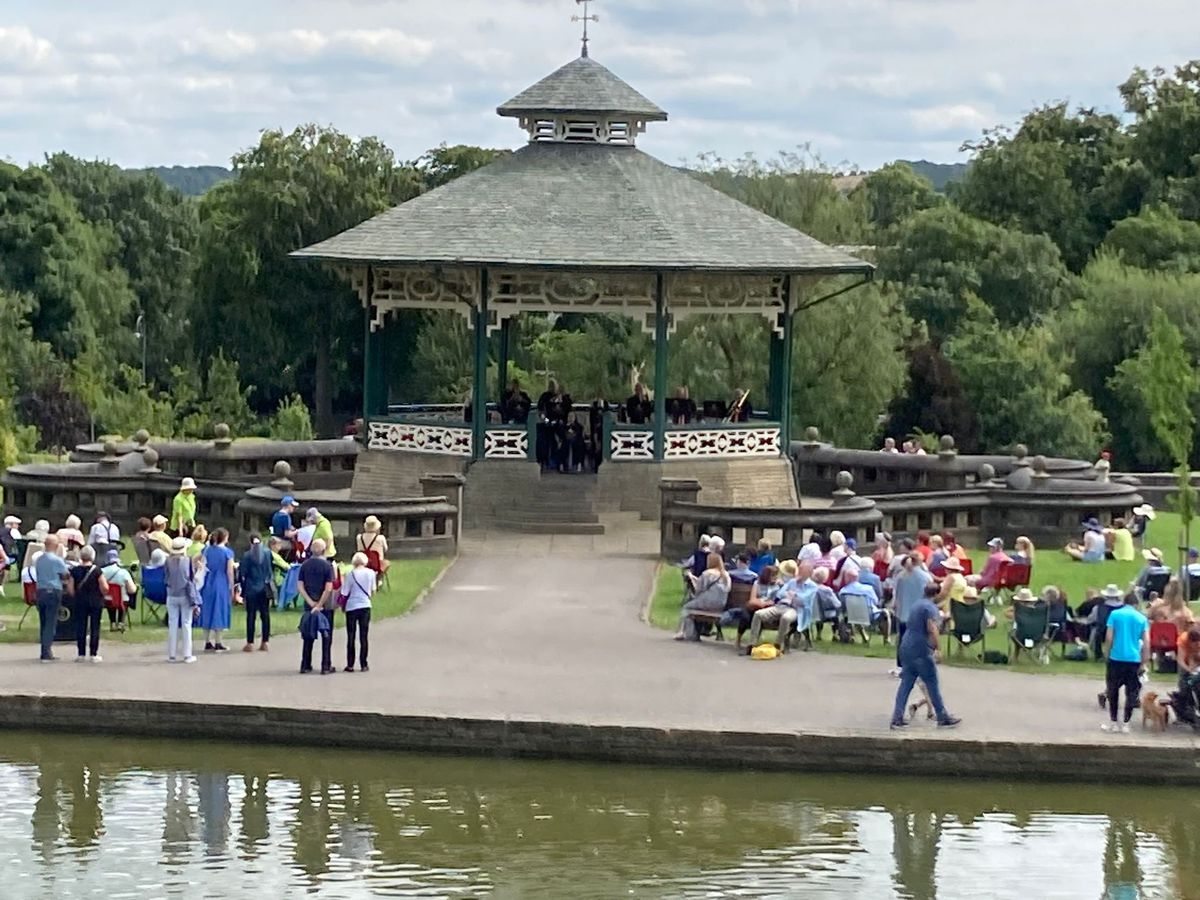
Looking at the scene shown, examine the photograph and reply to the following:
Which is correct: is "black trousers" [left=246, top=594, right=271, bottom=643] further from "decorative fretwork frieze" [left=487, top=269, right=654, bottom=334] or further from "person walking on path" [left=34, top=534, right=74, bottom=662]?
"decorative fretwork frieze" [left=487, top=269, right=654, bottom=334]

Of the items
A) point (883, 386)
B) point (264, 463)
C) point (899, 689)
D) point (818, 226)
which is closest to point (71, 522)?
point (899, 689)

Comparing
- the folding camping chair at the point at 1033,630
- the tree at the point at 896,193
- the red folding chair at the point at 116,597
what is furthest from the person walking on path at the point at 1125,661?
the tree at the point at 896,193

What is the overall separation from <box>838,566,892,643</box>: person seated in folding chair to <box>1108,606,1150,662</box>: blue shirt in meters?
4.30

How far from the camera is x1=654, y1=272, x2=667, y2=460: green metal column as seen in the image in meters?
35.1

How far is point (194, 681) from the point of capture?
22.6 meters

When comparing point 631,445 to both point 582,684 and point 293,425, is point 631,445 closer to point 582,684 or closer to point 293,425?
point 582,684

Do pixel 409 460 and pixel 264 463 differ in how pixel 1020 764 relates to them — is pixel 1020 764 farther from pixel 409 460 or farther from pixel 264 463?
pixel 264 463

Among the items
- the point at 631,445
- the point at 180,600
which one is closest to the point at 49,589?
the point at 180,600

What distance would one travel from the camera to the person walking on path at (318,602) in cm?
2291

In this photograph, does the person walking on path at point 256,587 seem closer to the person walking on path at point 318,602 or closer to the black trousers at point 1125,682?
the person walking on path at point 318,602

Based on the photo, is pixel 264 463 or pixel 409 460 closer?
pixel 409 460

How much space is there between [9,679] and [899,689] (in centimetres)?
783

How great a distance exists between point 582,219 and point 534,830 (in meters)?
18.3

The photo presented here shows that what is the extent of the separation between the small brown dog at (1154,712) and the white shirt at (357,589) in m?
6.91
